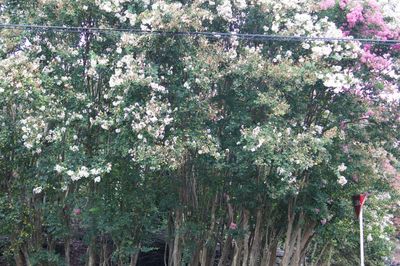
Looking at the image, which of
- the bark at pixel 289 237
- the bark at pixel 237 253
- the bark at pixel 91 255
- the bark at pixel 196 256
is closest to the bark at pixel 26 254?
the bark at pixel 91 255

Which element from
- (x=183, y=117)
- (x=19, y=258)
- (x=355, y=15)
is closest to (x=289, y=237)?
(x=183, y=117)

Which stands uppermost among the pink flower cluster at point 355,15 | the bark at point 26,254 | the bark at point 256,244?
the pink flower cluster at point 355,15

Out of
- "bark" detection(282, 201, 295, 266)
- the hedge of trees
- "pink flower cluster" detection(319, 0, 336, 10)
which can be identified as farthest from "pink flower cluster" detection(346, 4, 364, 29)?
"bark" detection(282, 201, 295, 266)

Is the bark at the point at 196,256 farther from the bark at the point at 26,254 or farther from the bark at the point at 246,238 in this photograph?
the bark at the point at 26,254

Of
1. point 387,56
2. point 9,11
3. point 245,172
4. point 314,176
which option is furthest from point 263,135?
point 9,11

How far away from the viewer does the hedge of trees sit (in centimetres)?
691

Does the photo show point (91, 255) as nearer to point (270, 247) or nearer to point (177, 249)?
point (177, 249)

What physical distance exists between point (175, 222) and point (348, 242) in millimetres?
3990

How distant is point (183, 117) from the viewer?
290 inches

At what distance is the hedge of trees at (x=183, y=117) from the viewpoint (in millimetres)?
6911

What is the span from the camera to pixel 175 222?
902 centimetres

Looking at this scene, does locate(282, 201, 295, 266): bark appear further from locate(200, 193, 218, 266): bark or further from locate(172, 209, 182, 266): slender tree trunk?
locate(172, 209, 182, 266): slender tree trunk

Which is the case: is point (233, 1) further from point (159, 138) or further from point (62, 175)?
point (62, 175)

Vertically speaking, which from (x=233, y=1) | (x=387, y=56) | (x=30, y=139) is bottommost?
(x=30, y=139)
